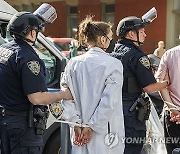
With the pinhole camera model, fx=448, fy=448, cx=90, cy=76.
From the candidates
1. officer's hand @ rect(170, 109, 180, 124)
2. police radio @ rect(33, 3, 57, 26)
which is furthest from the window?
officer's hand @ rect(170, 109, 180, 124)

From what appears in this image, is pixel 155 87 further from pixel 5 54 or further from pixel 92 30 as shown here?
pixel 5 54

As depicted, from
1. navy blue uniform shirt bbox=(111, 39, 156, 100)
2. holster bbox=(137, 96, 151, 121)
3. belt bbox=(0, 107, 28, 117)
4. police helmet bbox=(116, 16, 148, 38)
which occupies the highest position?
police helmet bbox=(116, 16, 148, 38)

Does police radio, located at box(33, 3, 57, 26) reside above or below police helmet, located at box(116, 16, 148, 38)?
above

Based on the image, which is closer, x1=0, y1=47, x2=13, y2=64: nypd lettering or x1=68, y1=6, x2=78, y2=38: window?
x1=0, y1=47, x2=13, y2=64: nypd lettering

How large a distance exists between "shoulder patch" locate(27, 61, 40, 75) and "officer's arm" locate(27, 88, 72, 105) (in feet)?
0.54

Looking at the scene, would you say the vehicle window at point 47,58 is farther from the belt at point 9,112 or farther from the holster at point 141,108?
the belt at point 9,112

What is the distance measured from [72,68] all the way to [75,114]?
359 millimetres

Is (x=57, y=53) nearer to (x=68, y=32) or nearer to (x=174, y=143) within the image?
(x=174, y=143)

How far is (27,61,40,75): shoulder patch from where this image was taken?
3.31 m

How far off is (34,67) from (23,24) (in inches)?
14.8

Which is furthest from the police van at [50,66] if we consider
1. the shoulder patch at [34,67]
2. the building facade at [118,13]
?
the building facade at [118,13]

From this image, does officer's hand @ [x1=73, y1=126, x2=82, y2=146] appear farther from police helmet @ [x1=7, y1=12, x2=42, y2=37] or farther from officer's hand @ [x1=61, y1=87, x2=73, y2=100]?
police helmet @ [x1=7, y1=12, x2=42, y2=37]

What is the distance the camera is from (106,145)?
3451 millimetres

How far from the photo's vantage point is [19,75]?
11.0 ft
